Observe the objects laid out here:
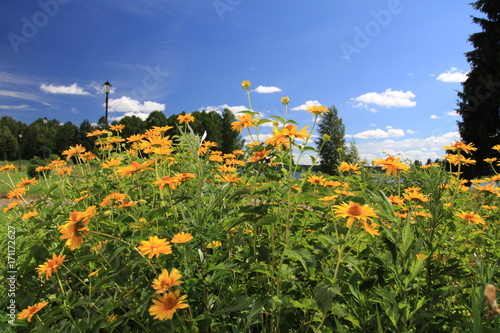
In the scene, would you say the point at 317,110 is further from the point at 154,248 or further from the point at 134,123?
the point at 134,123

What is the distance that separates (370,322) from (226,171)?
1437 mm

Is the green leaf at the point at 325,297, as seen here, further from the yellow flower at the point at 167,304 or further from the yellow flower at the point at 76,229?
the yellow flower at the point at 76,229

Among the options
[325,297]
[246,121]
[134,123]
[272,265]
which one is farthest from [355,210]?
[134,123]

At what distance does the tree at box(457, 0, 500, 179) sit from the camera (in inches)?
714

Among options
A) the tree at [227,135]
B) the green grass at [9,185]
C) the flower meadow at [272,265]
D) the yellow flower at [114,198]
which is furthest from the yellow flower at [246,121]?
the tree at [227,135]

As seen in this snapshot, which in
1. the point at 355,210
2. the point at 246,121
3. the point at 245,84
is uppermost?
the point at 245,84

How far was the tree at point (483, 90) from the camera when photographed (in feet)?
59.5

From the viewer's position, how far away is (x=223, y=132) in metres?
46.0

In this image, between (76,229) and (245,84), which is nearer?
(76,229)

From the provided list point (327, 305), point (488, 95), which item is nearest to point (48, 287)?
point (327, 305)

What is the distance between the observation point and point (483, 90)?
18.7 m

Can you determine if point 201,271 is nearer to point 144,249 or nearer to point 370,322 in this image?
Result: point 144,249

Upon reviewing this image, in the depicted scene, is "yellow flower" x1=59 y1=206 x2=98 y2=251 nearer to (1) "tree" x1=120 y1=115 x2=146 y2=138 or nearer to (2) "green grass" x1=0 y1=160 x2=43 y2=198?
(2) "green grass" x1=0 y1=160 x2=43 y2=198

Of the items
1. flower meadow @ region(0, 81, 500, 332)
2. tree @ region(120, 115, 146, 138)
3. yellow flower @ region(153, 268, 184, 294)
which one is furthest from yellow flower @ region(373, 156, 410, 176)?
tree @ region(120, 115, 146, 138)
